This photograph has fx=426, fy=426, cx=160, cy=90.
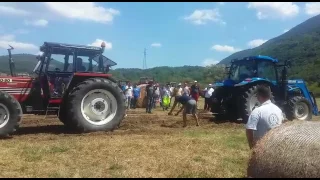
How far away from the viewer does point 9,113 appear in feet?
30.1

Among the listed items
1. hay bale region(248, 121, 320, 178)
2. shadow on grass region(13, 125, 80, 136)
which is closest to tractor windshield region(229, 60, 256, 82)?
shadow on grass region(13, 125, 80, 136)

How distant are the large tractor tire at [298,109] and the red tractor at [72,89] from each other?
5.92 m

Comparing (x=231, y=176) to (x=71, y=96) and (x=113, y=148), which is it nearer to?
(x=113, y=148)

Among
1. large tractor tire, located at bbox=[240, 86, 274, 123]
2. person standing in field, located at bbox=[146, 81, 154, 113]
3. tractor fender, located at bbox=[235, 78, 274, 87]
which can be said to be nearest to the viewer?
large tractor tire, located at bbox=[240, 86, 274, 123]

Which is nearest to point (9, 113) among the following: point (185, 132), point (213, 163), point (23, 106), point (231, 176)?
point (23, 106)

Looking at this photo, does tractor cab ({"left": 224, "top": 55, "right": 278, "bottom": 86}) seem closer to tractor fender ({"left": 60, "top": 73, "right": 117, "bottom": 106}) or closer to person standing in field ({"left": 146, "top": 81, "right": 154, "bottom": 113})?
person standing in field ({"left": 146, "top": 81, "right": 154, "bottom": 113})

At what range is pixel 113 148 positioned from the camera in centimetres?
791

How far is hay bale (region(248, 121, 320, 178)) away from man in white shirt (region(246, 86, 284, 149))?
19.0 inches

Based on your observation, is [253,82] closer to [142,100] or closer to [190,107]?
[190,107]

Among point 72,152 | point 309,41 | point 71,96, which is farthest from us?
point 309,41

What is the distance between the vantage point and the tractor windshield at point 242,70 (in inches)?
536

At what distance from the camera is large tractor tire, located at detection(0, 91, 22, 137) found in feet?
29.9

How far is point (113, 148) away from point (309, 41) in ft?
313

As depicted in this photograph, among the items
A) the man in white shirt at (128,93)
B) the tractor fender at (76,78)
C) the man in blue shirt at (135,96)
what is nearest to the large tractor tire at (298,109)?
the tractor fender at (76,78)
